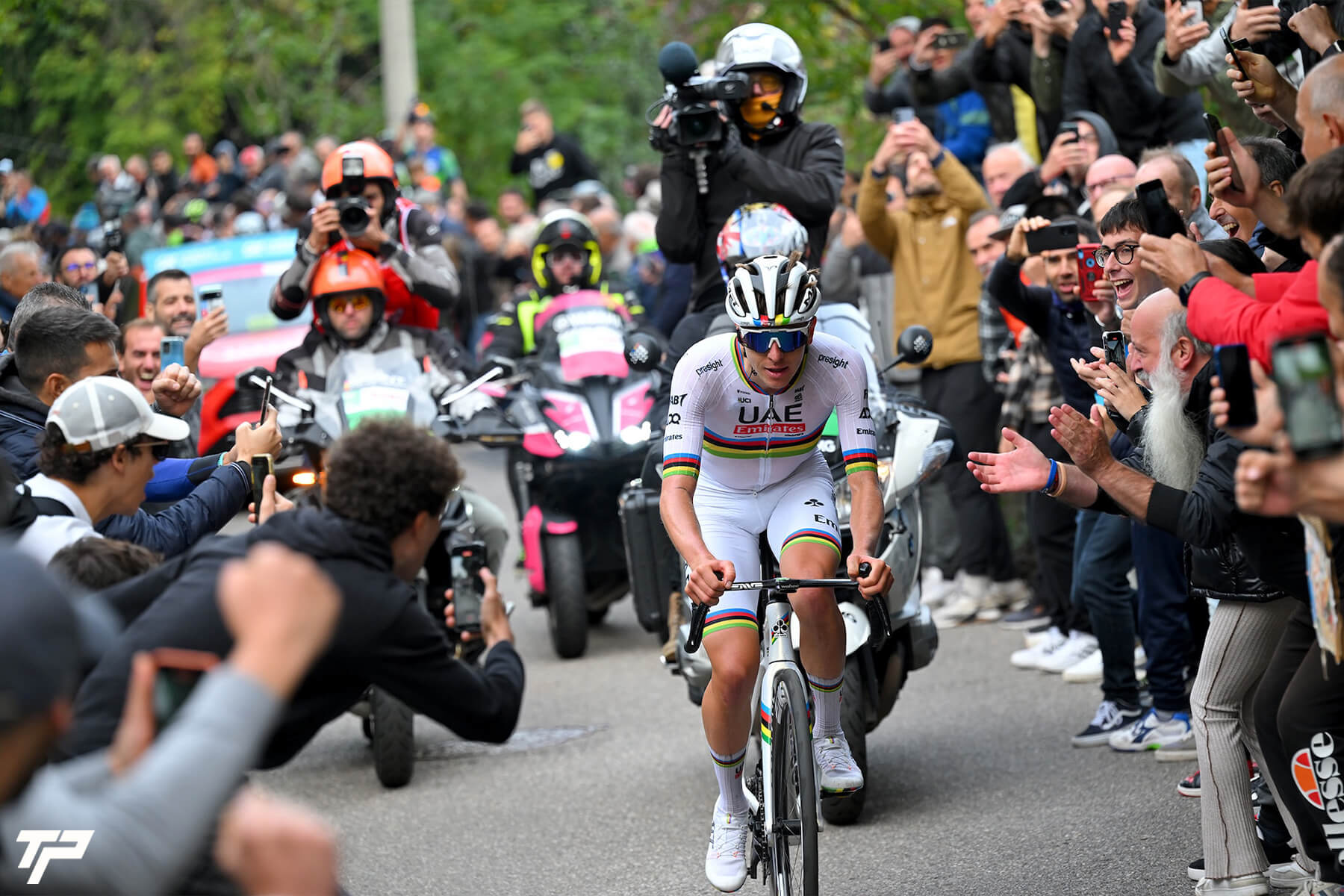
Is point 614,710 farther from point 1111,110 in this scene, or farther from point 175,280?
point 1111,110

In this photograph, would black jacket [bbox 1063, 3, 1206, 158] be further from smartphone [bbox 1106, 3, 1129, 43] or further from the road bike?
the road bike

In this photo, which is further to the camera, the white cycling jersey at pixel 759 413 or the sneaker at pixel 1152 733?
the sneaker at pixel 1152 733

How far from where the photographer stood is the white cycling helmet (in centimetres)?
565

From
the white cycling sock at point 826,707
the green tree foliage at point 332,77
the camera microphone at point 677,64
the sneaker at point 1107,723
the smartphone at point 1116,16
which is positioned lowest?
the sneaker at point 1107,723

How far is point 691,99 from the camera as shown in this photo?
7.91 metres

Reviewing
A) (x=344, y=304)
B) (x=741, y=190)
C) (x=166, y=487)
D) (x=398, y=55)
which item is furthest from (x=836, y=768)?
(x=398, y=55)

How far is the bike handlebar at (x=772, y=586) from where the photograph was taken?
5305 millimetres

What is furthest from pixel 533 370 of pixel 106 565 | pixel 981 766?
pixel 106 565

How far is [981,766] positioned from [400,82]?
67.8 ft

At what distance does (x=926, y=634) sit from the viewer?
7023mm

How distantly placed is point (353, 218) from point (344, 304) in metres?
0.46

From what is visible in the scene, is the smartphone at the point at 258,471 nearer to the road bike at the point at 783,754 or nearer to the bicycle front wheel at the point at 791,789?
the road bike at the point at 783,754

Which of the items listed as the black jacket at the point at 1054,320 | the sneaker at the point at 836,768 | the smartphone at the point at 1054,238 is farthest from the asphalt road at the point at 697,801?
the smartphone at the point at 1054,238

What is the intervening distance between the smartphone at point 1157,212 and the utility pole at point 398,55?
2171 cm
